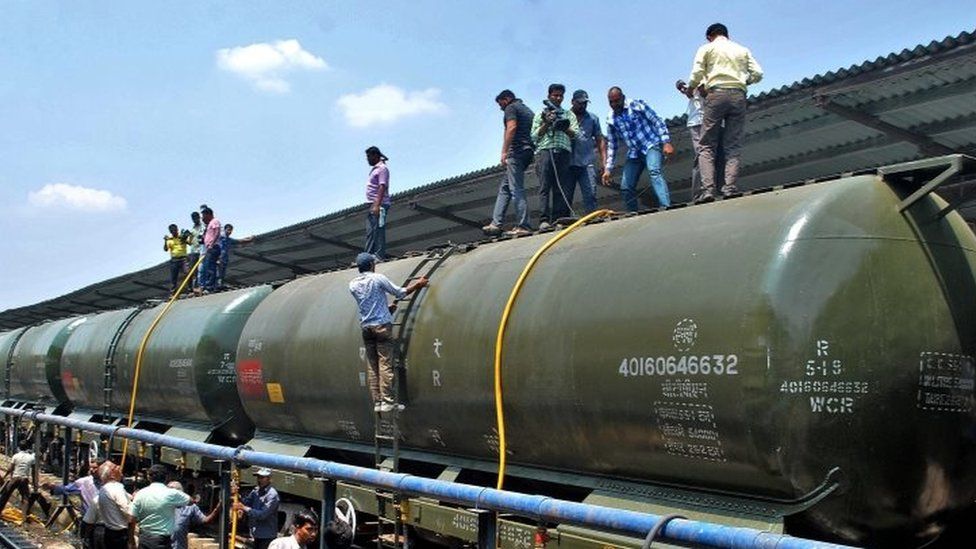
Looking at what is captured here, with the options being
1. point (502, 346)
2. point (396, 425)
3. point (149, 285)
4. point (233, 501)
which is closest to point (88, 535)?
point (233, 501)

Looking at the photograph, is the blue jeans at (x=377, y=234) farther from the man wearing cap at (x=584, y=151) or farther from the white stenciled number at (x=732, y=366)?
the white stenciled number at (x=732, y=366)

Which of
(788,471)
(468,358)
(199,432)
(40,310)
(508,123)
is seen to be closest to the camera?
(788,471)

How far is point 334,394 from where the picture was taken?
9.59m

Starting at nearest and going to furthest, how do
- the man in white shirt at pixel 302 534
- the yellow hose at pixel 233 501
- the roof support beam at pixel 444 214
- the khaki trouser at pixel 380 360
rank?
1. the man in white shirt at pixel 302 534
2. the khaki trouser at pixel 380 360
3. the yellow hose at pixel 233 501
4. the roof support beam at pixel 444 214

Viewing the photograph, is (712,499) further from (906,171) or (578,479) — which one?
(906,171)

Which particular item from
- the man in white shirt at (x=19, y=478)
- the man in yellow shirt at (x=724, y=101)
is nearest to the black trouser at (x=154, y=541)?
the man in yellow shirt at (x=724, y=101)

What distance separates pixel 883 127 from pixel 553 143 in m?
3.74

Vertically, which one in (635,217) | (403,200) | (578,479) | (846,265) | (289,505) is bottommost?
(289,505)

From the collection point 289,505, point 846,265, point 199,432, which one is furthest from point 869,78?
point 199,432

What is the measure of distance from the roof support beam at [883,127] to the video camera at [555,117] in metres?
2.73

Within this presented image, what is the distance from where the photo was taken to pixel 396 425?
8.47 m

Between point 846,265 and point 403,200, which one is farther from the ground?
point 403,200

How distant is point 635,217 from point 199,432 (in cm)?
892

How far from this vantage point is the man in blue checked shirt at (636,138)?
1002cm
